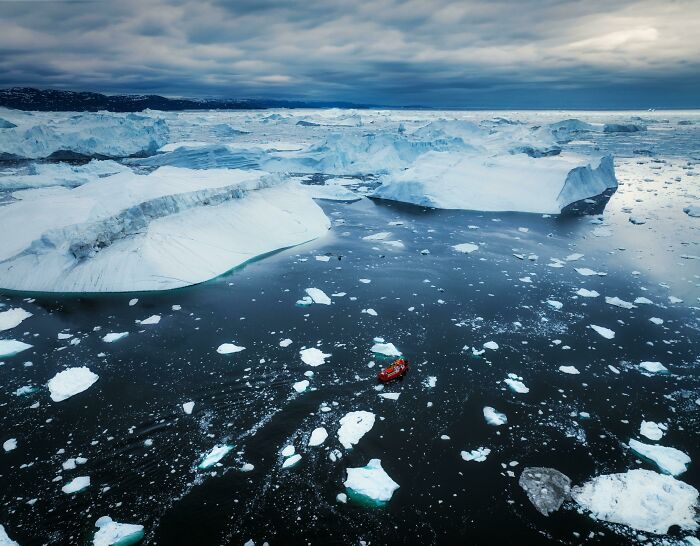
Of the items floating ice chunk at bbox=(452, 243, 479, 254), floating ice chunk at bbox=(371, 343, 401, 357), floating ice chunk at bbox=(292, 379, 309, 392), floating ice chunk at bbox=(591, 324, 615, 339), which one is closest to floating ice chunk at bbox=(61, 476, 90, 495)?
floating ice chunk at bbox=(292, 379, 309, 392)

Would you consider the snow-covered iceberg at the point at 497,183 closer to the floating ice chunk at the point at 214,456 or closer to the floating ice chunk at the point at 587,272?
the floating ice chunk at the point at 587,272

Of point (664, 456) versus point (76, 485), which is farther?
point (664, 456)

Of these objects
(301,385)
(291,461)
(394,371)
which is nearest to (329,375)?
(301,385)

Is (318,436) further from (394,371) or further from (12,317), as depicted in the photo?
(12,317)

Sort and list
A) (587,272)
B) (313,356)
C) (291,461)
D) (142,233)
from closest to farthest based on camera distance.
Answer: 1. (291,461)
2. (313,356)
3. (142,233)
4. (587,272)

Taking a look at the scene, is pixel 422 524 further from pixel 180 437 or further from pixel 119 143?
pixel 119 143

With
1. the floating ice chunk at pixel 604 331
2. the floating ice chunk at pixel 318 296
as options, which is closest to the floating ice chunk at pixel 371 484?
the floating ice chunk at pixel 318 296

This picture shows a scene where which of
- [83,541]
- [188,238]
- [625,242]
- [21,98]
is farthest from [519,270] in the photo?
[21,98]
